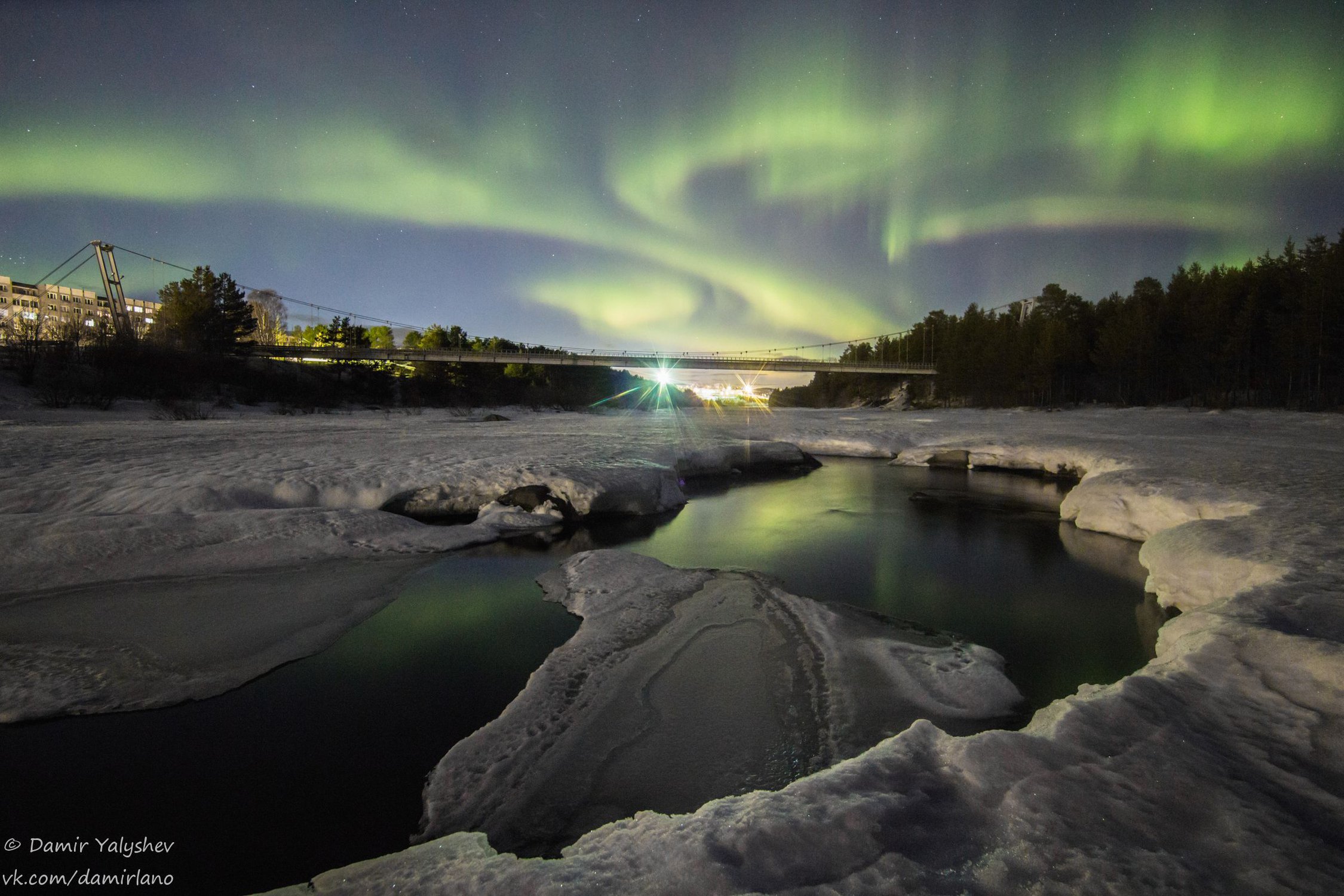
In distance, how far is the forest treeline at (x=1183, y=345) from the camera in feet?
97.6

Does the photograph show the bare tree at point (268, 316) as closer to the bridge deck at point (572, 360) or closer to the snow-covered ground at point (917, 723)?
the bridge deck at point (572, 360)

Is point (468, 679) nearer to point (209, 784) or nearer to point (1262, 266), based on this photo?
point (209, 784)

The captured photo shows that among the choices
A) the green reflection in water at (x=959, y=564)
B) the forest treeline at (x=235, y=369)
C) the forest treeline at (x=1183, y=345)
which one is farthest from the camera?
the forest treeline at (x=1183, y=345)

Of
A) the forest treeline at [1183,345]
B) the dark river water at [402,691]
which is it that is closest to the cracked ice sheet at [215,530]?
the dark river water at [402,691]

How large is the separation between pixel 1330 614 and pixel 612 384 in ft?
320

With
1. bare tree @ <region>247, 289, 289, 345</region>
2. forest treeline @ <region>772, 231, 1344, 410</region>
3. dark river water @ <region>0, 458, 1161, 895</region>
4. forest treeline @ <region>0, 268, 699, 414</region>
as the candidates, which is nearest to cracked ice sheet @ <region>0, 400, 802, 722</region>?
dark river water @ <region>0, 458, 1161, 895</region>

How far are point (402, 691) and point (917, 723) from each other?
3523 millimetres

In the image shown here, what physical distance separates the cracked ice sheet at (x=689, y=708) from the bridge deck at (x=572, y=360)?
60.5 m

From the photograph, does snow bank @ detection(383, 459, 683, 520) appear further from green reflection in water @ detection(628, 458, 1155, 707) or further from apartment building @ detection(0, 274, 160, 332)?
apartment building @ detection(0, 274, 160, 332)

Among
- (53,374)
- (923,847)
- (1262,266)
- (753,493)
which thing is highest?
(1262,266)

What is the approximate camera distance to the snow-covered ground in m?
1.61

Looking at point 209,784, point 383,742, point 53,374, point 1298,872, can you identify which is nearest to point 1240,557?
point 1298,872

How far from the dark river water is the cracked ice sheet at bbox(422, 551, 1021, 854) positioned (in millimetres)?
341

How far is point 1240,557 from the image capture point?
455 cm
